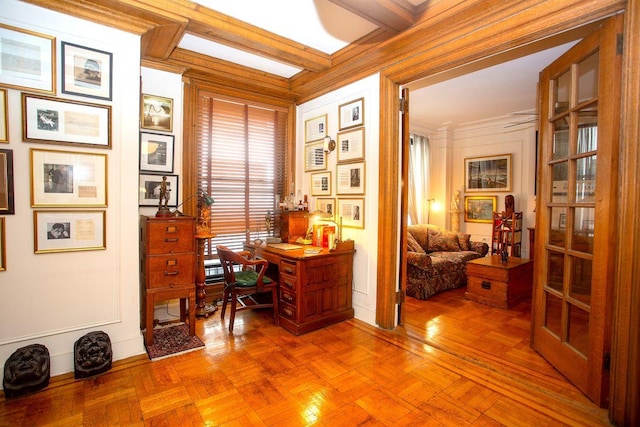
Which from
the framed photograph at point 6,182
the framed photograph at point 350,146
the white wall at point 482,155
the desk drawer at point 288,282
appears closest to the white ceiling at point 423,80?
the white wall at point 482,155

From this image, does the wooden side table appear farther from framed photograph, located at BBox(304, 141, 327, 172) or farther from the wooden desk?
framed photograph, located at BBox(304, 141, 327, 172)

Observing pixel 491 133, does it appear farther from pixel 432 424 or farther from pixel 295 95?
pixel 432 424

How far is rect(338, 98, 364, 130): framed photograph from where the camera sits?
3.54 m

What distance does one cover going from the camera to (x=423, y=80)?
3.61m

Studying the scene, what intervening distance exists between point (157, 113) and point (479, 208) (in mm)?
6087

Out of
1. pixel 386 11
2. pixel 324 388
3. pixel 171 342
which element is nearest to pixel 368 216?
pixel 324 388

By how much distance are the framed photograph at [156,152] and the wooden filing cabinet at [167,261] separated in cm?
79

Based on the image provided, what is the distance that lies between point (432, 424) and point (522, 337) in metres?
1.79

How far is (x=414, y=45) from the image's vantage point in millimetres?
2930

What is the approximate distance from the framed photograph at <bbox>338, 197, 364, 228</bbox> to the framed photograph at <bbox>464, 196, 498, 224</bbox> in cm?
410

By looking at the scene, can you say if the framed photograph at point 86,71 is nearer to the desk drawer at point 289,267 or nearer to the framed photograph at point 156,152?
the framed photograph at point 156,152

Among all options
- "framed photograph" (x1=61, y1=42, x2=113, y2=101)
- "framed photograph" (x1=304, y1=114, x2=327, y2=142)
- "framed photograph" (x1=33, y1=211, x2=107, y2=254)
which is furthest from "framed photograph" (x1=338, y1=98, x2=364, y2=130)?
"framed photograph" (x1=33, y1=211, x2=107, y2=254)

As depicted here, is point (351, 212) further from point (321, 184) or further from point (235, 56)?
point (235, 56)

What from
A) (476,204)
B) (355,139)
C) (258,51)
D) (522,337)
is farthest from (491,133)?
(258,51)
